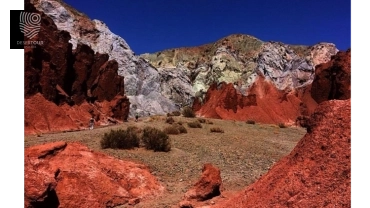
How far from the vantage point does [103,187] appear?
9.80 m

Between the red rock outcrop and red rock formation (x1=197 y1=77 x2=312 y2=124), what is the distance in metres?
14.4

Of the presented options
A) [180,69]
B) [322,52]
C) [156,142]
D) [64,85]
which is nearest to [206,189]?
[156,142]

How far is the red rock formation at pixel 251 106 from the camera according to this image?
Result: 52.8 metres

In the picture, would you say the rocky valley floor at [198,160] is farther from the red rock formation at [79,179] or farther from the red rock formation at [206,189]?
the red rock formation at [79,179]

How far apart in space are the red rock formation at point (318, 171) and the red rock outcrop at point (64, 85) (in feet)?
83.5

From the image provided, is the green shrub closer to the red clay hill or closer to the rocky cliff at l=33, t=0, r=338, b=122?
the red clay hill

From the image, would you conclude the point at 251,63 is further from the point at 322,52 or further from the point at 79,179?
the point at 79,179

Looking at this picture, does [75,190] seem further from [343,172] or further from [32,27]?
[32,27]

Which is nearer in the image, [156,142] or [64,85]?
[156,142]

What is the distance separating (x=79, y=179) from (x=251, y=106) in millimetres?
47346

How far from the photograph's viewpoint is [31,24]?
108 feet

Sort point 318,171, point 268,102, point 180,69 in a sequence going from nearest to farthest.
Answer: point 318,171, point 268,102, point 180,69

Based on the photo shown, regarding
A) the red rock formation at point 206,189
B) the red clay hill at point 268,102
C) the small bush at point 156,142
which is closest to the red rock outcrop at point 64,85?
the red clay hill at point 268,102
